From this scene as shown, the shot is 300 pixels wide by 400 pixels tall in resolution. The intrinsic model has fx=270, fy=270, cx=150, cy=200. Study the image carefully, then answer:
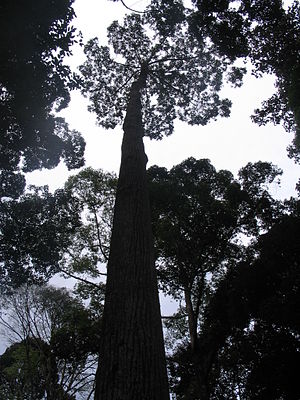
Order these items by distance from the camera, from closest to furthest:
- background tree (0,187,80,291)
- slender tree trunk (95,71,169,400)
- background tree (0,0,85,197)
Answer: slender tree trunk (95,71,169,400), background tree (0,0,85,197), background tree (0,187,80,291)

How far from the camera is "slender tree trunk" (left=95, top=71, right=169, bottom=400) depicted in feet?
5.35

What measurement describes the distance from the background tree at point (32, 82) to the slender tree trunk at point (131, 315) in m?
4.51

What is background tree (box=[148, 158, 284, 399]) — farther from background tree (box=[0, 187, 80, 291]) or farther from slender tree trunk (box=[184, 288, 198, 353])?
background tree (box=[0, 187, 80, 291])

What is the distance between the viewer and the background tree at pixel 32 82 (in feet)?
17.7

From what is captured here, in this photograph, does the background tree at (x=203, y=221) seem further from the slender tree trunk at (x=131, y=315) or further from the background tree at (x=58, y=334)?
the slender tree trunk at (x=131, y=315)

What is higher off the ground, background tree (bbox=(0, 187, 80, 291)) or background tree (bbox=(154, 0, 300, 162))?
background tree (bbox=(154, 0, 300, 162))

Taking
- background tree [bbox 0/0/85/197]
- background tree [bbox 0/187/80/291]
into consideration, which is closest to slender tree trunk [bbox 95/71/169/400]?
background tree [bbox 0/0/85/197]

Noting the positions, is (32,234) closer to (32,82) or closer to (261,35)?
(32,82)

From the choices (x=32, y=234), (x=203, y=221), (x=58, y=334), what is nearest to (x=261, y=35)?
(x=203, y=221)

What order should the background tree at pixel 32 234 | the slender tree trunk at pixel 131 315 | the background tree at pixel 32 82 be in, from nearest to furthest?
1. the slender tree trunk at pixel 131 315
2. the background tree at pixel 32 82
3. the background tree at pixel 32 234

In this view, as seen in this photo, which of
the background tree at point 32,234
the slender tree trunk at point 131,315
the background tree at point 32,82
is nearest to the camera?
the slender tree trunk at point 131,315

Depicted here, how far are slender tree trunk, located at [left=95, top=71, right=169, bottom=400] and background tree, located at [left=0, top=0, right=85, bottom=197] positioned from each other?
4513 mm

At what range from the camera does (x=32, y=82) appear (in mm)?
6293

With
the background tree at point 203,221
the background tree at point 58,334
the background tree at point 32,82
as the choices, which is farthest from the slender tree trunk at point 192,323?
the background tree at point 32,82
